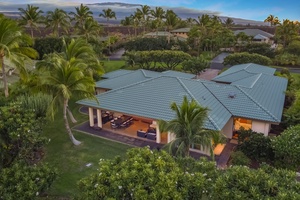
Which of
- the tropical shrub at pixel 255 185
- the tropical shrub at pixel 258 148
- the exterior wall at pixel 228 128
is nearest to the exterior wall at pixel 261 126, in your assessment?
the exterior wall at pixel 228 128

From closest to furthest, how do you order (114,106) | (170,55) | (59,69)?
(59,69)
(114,106)
(170,55)

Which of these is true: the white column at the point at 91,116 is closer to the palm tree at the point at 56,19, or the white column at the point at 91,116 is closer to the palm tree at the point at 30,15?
the palm tree at the point at 56,19

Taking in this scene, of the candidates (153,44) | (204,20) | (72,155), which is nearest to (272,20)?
(204,20)

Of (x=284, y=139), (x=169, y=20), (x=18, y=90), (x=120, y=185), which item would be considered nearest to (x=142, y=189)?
(x=120, y=185)

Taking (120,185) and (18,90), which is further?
(18,90)

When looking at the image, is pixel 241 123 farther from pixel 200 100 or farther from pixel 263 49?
pixel 263 49

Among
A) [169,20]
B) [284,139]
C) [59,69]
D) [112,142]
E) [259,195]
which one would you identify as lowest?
[112,142]

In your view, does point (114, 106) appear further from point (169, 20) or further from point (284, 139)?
point (169, 20)
